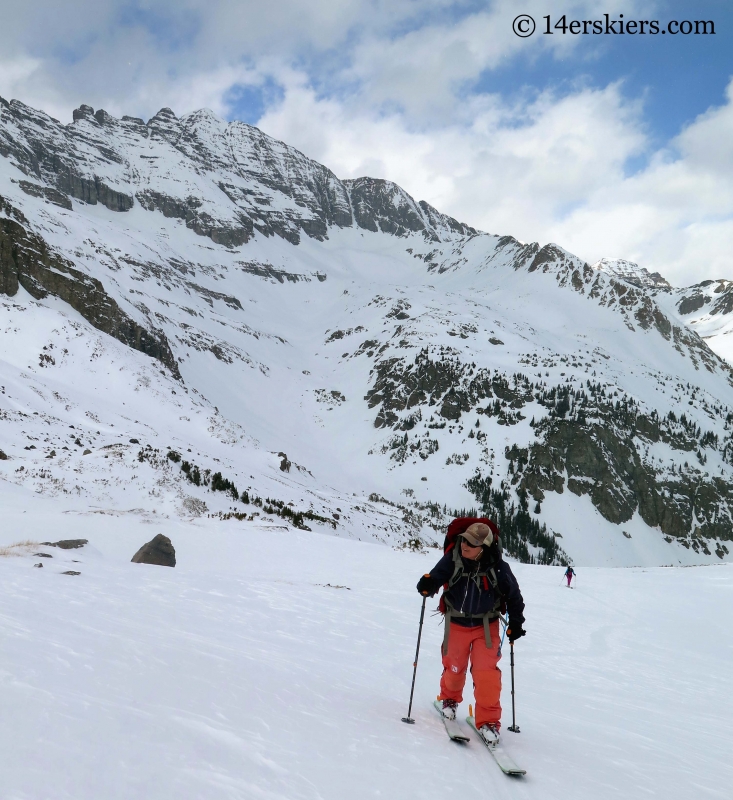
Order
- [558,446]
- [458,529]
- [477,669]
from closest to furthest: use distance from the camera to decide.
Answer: [477,669] → [458,529] → [558,446]

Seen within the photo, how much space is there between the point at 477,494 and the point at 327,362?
53807 mm

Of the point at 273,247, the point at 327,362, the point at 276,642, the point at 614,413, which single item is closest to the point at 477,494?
the point at 614,413

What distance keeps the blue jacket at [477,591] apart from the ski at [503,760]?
98 centimetres

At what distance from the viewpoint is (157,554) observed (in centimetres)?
1195

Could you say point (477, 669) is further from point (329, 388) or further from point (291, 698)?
point (329, 388)

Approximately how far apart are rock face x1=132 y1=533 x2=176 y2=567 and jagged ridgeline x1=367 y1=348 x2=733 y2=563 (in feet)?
219

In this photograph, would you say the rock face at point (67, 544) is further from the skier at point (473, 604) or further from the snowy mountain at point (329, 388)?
the skier at point (473, 604)

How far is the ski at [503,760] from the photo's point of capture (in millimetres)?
3812

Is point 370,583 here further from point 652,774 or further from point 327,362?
point 327,362

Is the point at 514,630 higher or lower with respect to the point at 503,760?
higher

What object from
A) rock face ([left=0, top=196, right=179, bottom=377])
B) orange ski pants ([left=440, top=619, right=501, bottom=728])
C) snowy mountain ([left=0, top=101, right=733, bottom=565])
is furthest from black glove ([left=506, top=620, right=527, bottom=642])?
rock face ([left=0, top=196, right=179, bottom=377])

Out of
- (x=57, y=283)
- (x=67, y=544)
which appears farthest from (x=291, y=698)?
(x=57, y=283)

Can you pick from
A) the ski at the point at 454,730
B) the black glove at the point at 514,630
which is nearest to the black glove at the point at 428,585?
the black glove at the point at 514,630

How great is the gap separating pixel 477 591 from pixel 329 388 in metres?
99.3
